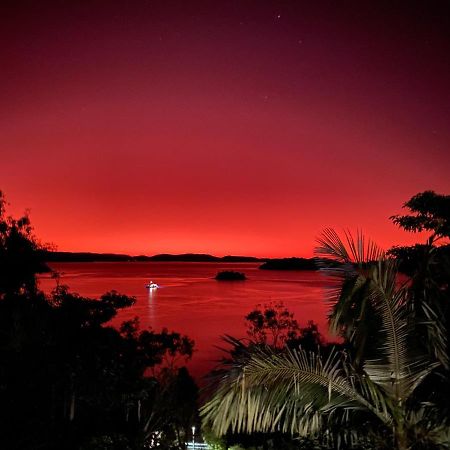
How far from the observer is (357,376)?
5070 millimetres

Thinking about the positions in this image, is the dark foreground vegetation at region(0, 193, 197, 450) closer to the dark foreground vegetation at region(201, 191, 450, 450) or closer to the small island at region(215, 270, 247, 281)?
the dark foreground vegetation at region(201, 191, 450, 450)

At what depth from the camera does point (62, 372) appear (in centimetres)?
1016

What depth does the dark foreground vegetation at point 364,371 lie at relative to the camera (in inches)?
190

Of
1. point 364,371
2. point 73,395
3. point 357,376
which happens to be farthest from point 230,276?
point 357,376

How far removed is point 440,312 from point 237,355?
2.21 m

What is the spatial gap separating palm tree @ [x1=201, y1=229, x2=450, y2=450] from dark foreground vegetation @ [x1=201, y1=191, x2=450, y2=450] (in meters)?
0.01

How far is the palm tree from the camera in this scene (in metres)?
4.81

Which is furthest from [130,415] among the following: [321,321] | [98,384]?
[321,321]

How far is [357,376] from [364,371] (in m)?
0.29

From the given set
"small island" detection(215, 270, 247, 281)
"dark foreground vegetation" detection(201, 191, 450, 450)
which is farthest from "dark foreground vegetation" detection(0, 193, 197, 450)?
"small island" detection(215, 270, 247, 281)

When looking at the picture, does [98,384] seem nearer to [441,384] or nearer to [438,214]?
[441,384]

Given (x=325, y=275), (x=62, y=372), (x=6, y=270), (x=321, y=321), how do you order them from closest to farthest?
(x=325, y=275) < (x=62, y=372) < (x=6, y=270) < (x=321, y=321)

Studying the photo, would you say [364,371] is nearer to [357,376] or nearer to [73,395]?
[357,376]

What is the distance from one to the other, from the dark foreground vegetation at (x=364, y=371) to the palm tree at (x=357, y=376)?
0.01m
